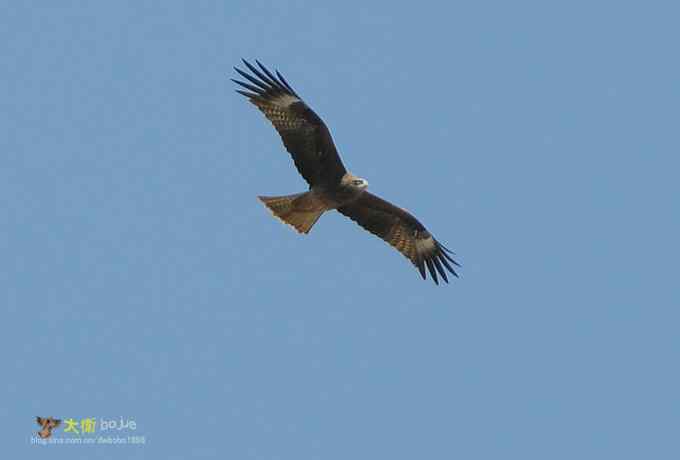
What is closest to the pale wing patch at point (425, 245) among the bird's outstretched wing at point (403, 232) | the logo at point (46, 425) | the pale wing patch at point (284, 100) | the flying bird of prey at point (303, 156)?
the bird's outstretched wing at point (403, 232)

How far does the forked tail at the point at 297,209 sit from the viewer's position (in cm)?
1526

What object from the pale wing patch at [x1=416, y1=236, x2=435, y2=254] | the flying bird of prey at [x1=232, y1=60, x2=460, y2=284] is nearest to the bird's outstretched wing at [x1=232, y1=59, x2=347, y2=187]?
the flying bird of prey at [x1=232, y1=60, x2=460, y2=284]

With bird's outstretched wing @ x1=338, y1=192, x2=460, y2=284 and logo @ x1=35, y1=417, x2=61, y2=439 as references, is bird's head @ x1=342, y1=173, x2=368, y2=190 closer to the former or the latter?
bird's outstretched wing @ x1=338, y1=192, x2=460, y2=284

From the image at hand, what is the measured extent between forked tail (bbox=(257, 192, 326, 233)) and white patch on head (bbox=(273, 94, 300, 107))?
1.19 meters

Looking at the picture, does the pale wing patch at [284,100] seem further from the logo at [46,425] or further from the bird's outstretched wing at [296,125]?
the logo at [46,425]

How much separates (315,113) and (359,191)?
3.83ft

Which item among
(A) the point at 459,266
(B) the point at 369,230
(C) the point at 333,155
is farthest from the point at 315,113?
(A) the point at 459,266

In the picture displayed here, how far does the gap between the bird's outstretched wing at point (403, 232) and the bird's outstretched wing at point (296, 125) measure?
1381 millimetres

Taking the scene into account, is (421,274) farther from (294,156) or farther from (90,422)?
(90,422)

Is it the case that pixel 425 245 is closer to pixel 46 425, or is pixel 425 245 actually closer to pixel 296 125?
pixel 296 125

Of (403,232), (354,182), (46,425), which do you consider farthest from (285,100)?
(46,425)

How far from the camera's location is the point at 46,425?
1383cm

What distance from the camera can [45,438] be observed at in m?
13.5

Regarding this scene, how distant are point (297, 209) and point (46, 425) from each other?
4.24 meters
